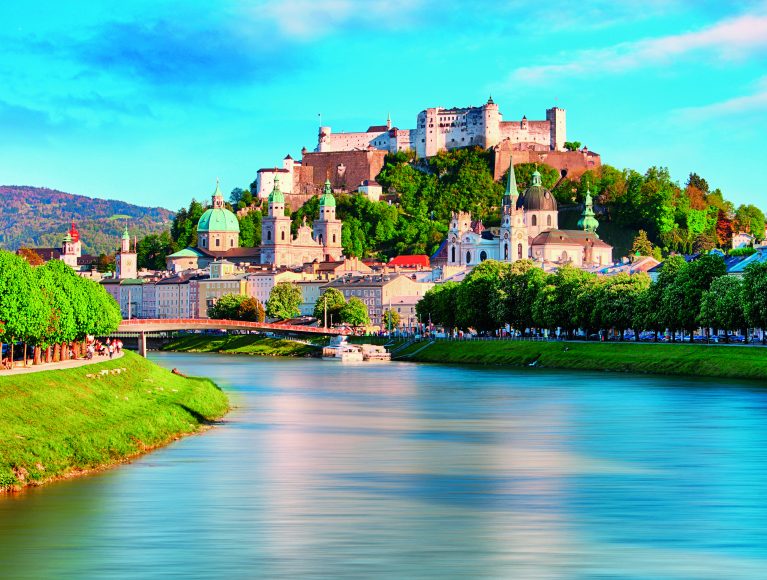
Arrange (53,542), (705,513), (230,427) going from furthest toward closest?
(230,427)
(705,513)
(53,542)

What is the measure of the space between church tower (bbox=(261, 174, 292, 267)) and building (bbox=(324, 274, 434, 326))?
35.3m

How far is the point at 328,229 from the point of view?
190 metres

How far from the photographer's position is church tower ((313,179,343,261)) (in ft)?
617

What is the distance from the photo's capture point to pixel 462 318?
105312mm

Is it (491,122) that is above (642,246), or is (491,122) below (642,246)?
above

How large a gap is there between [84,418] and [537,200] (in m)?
140

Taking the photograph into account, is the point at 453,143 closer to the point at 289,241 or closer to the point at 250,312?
the point at 289,241

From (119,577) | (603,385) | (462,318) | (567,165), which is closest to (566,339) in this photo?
(462,318)

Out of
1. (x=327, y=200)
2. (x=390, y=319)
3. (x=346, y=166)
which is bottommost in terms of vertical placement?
(x=390, y=319)

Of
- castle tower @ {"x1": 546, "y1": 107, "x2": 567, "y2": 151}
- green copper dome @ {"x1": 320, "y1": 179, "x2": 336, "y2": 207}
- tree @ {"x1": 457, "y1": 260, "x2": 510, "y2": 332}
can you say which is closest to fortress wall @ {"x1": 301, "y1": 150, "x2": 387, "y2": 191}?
green copper dome @ {"x1": 320, "y1": 179, "x2": 336, "y2": 207}

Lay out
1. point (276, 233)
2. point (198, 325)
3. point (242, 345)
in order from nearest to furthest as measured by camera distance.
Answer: point (198, 325) < point (242, 345) < point (276, 233)

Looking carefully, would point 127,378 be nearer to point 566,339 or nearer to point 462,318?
point 566,339

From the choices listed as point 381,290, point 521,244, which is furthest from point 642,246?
point 381,290

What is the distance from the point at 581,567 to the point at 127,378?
29035mm
